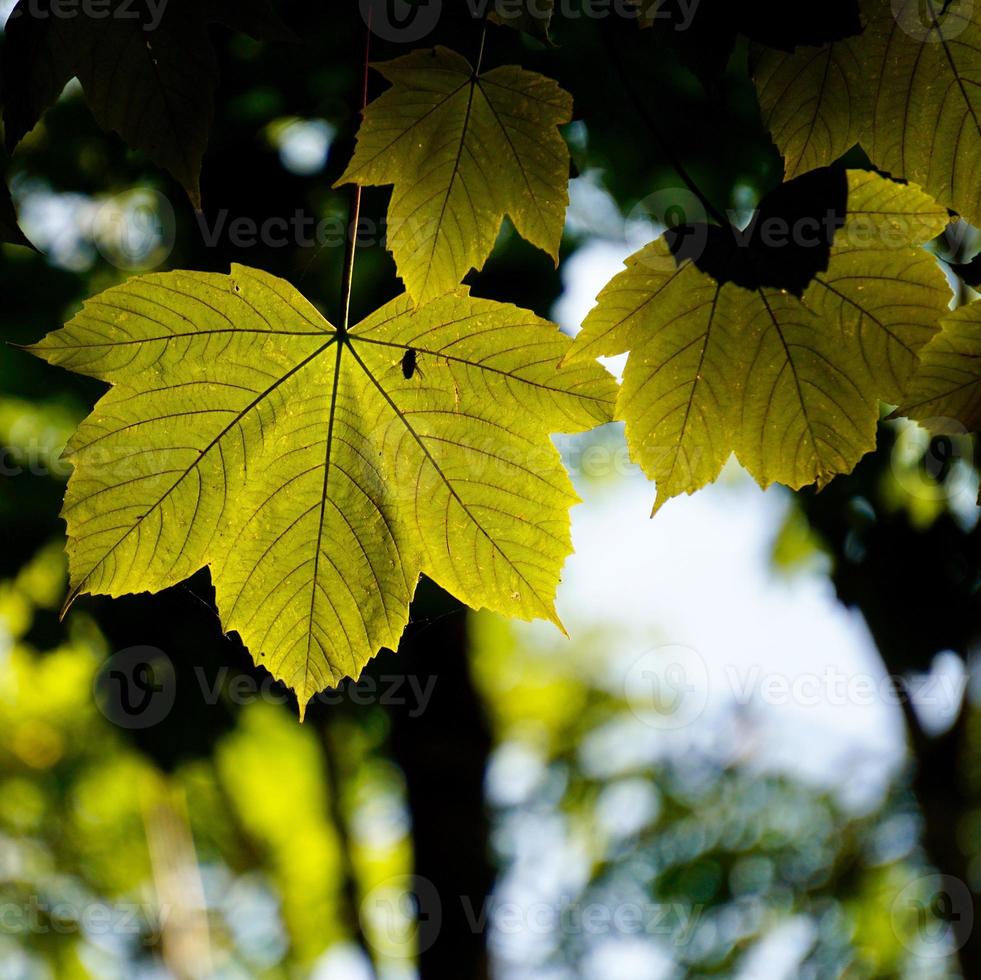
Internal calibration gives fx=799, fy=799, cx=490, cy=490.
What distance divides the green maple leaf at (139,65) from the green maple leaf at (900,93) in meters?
0.60

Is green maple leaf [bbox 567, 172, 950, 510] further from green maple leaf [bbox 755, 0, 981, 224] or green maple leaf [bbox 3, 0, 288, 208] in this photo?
green maple leaf [bbox 3, 0, 288, 208]

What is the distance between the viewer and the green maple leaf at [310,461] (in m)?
1.04

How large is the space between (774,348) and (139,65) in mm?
857

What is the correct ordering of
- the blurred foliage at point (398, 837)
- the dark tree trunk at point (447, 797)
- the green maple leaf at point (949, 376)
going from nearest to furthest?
the green maple leaf at point (949, 376), the dark tree trunk at point (447, 797), the blurred foliage at point (398, 837)

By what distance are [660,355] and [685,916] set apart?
9.17 meters

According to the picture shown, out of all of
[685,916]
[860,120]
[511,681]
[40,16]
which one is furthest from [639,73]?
[685,916]

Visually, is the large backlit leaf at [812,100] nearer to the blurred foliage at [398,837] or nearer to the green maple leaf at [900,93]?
the green maple leaf at [900,93]

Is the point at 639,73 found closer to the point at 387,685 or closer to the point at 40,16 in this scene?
the point at 40,16

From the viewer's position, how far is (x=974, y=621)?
9.77 ft

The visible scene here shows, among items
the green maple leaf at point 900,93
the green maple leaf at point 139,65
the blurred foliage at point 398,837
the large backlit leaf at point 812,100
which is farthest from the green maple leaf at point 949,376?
the blurred foliage at point 398,837

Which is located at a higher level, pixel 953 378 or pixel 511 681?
pixel 953 378

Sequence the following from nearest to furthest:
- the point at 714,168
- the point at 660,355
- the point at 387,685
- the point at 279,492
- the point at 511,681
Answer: the point at 660,355 < the point at 279,492 < the point at 714,168 < the point at 387,685 < the point at 511,681

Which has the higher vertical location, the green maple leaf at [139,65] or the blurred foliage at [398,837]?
the green maple leaf at [139,65]

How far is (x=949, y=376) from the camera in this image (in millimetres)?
1063
